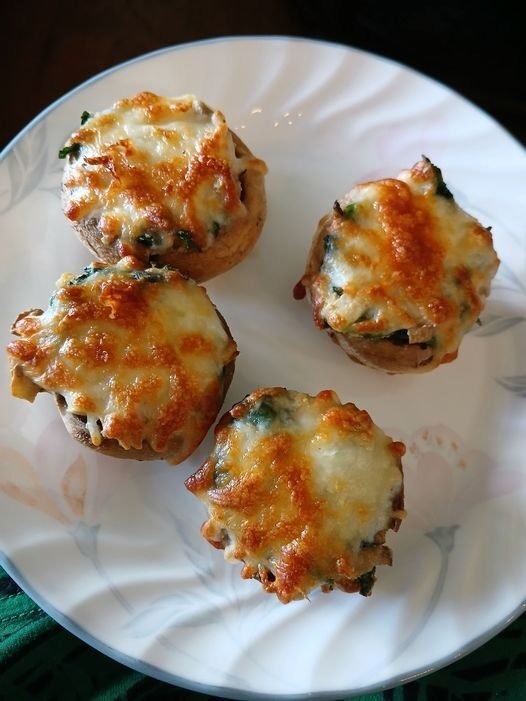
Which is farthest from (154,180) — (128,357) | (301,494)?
(301,494)

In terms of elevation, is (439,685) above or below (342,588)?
below

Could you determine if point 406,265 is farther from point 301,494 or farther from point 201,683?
point 201,683

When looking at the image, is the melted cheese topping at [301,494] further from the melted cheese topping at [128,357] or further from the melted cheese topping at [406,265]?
the melted cheese topping at [406,265]

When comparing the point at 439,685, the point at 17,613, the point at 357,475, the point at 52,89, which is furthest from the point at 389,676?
the point at 52,89

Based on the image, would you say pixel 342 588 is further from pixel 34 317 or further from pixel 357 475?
pixel 34 317

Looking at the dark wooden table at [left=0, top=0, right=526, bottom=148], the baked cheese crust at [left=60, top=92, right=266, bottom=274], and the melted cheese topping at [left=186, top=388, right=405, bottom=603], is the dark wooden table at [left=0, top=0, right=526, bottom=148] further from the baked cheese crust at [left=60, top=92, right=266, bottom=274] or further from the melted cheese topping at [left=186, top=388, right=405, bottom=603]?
the melted cheese topping at [left=186, top=388, right=405, bottom=603]

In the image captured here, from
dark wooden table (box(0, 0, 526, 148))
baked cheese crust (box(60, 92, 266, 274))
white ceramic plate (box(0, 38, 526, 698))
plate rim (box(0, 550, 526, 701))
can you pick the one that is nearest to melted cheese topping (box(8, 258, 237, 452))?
baked cheese crust (box(60, 92, 266, 274))

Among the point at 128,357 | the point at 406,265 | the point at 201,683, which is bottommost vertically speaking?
the point at 201,683
